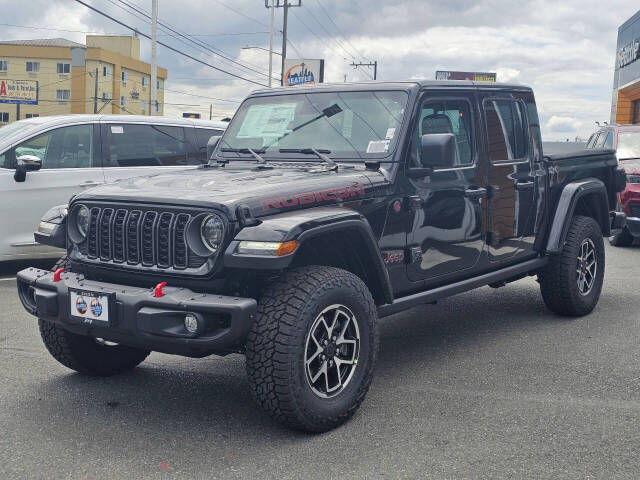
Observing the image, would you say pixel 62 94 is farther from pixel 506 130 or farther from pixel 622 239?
pixel 506 130

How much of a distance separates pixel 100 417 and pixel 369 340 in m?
1.50

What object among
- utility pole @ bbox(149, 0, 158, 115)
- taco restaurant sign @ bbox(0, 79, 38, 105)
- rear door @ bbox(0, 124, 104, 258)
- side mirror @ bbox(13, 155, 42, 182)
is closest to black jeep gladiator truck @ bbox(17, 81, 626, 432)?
side mirror @ bbox(13, 155, 42, 182)

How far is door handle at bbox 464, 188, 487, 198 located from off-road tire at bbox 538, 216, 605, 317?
1315mm

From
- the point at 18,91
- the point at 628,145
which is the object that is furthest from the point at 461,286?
the point at 18,91

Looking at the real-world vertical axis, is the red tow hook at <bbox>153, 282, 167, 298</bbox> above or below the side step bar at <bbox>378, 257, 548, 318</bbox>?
above

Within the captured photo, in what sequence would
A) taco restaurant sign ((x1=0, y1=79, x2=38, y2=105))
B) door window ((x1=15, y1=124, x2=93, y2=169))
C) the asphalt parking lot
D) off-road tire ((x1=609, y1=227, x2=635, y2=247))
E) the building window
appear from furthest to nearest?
the building window, taco restaurant sign ((x1=0, y1=79, x2=38, y2=105)), off-road tire ((x1=609, y1=227, x2=635, y2=247)), door window ((x1=15, y1=124, x2=93, y2=169)), the asphalt parking lot

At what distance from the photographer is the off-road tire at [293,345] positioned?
3.80m

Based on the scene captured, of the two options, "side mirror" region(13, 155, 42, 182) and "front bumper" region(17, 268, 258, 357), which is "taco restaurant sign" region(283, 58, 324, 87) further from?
"front bumper" region(17, 268, 258, 357)

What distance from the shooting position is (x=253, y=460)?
375 cm

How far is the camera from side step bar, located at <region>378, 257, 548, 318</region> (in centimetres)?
482

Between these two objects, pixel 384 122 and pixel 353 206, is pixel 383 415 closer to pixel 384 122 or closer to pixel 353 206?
pixel 353 206

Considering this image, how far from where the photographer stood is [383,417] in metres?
Result: 4.35

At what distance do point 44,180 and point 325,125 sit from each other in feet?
14.1

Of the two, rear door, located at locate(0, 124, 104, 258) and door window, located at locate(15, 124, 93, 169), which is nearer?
rear door, located at locate(0, 124, 104, 258)
